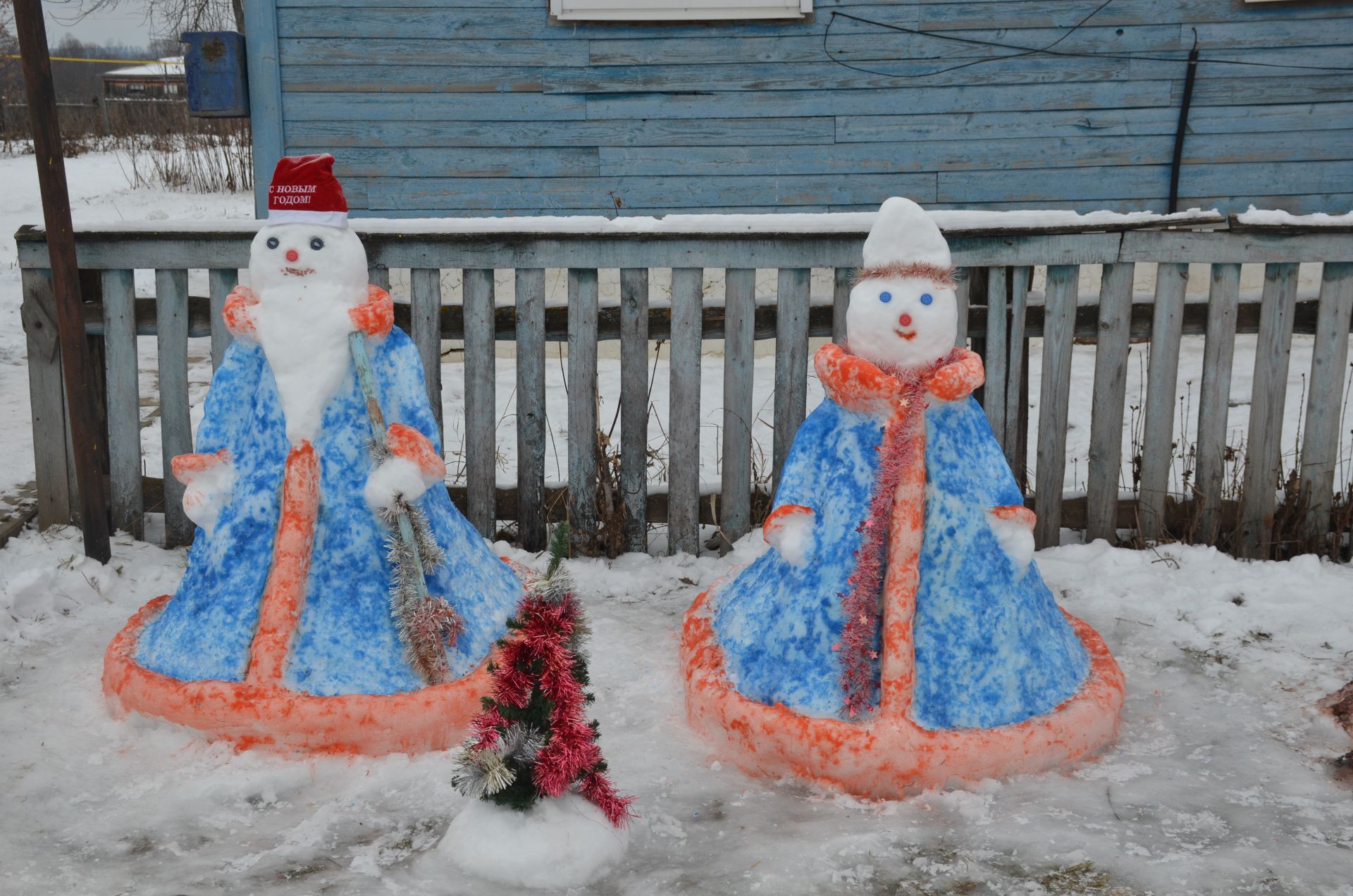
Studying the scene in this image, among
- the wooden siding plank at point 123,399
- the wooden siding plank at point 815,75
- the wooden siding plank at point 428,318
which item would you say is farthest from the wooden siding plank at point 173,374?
the wooden siding plank at point 815,75

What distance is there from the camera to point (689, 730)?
3.50m

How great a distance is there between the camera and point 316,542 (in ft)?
11.2


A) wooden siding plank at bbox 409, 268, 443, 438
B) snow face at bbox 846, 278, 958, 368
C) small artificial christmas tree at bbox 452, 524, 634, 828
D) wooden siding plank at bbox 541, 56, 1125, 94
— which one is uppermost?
wooden siding plank at bbox 541, 56, 1125, 94

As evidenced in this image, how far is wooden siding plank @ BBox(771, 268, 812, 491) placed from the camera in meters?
4.73

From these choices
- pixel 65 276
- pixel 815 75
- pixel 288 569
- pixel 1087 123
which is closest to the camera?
pixel 288 569

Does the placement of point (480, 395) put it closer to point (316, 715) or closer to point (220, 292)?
point (220, 292)

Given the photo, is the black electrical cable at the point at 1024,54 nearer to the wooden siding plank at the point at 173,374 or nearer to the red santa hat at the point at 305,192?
the wooden siding plank at the point at 173,374

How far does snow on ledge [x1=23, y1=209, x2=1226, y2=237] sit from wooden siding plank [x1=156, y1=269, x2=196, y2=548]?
0.24 m

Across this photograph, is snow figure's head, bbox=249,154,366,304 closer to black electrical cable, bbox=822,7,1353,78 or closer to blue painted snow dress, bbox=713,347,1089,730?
blue painted snow dress, bbox=713,347,1089,730

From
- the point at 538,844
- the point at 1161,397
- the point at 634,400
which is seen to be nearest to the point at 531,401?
the point at 634,400

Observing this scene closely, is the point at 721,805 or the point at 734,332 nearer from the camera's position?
the point at 721,805

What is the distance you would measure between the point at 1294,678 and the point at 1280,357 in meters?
1.49

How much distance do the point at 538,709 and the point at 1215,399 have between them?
3.35 meters

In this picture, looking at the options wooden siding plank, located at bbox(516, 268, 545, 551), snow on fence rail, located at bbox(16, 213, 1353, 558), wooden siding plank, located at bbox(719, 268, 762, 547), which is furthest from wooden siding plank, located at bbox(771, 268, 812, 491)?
wooden siding plank, located at bbox(516, 268, 545, 551)
